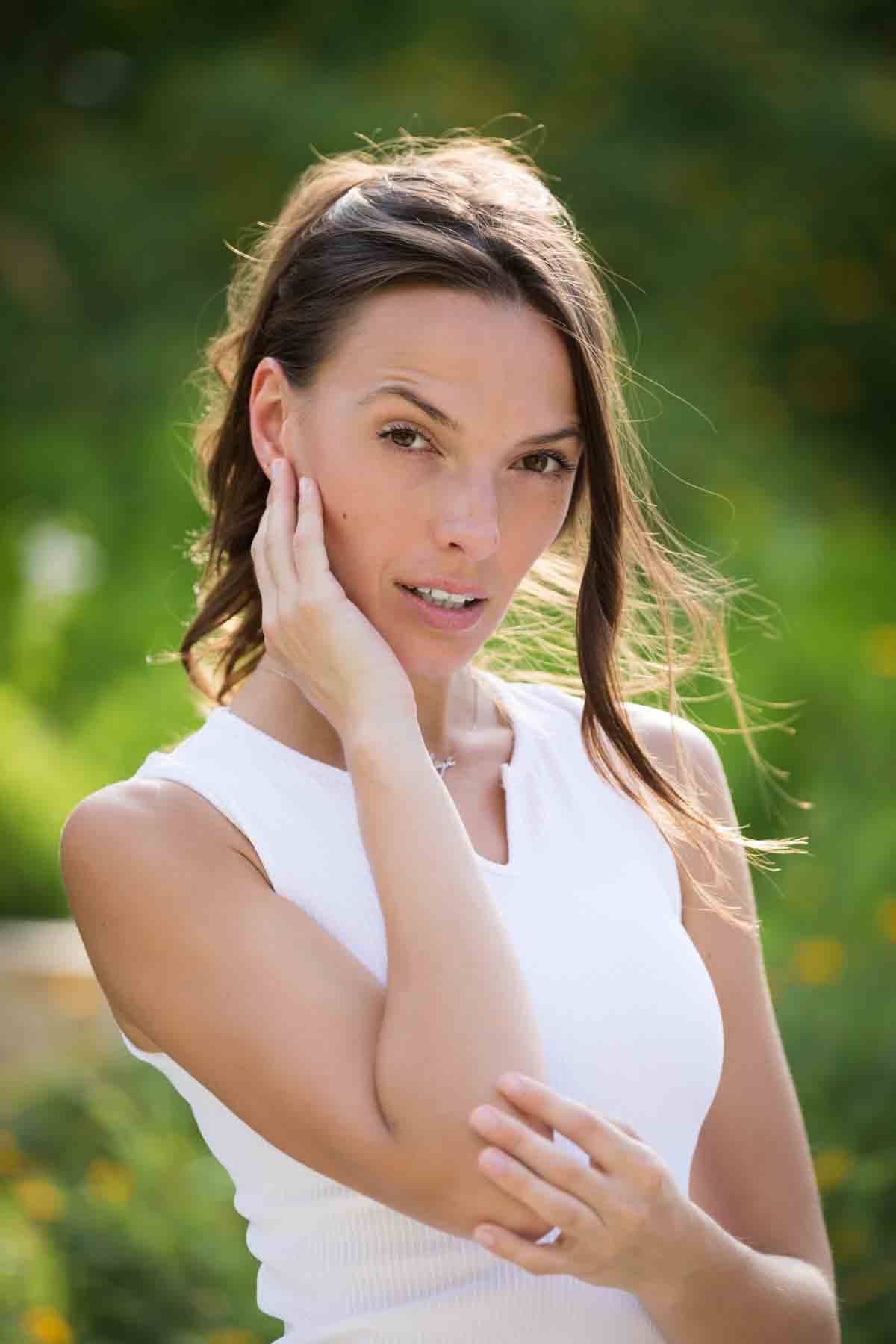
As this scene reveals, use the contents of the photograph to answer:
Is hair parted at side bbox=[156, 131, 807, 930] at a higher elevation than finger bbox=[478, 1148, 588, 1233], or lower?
higher

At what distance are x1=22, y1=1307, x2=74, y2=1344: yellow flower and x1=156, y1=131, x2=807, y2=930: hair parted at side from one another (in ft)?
3.99

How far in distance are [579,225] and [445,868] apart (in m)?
5.49

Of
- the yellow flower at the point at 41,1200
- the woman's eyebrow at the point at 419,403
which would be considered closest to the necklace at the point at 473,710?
the woman's eyebrow at the point at 419,403

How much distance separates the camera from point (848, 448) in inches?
257

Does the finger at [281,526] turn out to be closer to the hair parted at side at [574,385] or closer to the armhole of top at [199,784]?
the hair parted at side at [574,385]

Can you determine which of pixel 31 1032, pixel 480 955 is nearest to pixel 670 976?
pixel 480 955

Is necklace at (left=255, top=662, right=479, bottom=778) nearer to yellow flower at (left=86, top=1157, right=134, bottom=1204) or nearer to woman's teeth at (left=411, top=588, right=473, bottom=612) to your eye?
woman's teeth at (left=411, top=588, right=473, bottom=612)

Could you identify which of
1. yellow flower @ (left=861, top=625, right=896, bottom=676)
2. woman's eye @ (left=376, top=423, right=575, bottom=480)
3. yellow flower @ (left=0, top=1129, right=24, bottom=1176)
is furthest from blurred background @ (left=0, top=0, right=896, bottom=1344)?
woman's eye @ (left=376, top=423, right=575, bottom=480)

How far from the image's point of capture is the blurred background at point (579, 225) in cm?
467

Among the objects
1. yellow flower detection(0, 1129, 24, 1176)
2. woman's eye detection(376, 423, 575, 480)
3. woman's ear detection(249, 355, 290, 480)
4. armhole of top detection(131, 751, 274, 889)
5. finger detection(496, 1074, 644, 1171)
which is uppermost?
woman's eye detection(376, 423, 575, 480)

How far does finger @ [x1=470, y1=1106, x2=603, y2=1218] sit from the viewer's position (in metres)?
1.48

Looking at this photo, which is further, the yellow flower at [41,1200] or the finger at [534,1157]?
the yellow flower at [41,1200]

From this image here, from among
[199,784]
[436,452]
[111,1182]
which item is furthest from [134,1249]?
[436,452]

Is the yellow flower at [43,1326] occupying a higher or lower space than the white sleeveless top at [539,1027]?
lower
